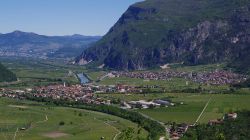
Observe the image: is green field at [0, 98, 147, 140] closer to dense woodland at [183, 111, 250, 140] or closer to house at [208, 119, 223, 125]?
dense woodland at [183, 111, 250, 140]

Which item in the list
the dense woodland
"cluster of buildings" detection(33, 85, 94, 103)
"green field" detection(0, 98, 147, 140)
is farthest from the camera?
"cluster of buildings" detection(33, 85, 94, 103)

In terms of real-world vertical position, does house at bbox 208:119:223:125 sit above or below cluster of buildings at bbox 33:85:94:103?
below

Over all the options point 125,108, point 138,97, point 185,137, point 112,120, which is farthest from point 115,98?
point 185,137

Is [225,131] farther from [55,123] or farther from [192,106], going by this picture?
[192,106]

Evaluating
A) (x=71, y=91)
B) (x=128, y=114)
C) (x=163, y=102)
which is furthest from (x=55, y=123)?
(x=71, y=91)

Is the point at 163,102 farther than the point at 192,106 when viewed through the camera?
Yes

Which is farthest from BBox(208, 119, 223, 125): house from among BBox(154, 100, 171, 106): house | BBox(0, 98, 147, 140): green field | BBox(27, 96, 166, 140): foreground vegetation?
BBox(154, 100, 171, 106): house
